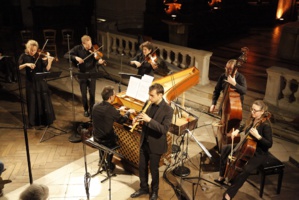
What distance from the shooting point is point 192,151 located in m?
5.79

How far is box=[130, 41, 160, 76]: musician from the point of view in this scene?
6.03m

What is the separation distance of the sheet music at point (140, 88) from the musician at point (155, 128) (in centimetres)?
78

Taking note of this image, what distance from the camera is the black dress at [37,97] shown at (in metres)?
6.04

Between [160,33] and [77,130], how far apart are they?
798 centimetres

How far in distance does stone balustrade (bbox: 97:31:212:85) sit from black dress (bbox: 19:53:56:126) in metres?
2.28

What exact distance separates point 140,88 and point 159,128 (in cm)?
118

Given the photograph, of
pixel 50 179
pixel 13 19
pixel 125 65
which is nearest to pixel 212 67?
pixel 125 65

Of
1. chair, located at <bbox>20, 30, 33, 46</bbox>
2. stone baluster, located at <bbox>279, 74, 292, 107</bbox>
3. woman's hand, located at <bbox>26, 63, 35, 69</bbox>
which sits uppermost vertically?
woman's hand, located at <bbox>26, 63, 35, 69</bbox>

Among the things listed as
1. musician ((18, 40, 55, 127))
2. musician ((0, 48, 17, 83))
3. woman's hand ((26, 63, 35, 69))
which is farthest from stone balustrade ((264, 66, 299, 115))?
musician ((0, 48, 17, 83))

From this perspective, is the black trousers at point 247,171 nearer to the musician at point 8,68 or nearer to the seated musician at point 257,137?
the seated musician at point 257,137

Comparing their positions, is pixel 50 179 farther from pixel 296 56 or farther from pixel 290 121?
pixel 296 56

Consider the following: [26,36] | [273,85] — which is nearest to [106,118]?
[273,85]

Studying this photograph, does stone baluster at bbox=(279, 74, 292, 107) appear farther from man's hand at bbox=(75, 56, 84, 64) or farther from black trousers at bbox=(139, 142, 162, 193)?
man's hand at bbox=(75, 56, 84, 64)

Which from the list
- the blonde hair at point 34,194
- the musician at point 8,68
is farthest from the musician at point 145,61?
the musician at point 8,68
